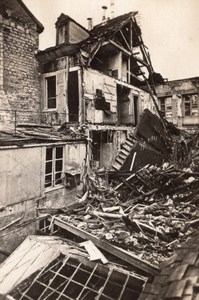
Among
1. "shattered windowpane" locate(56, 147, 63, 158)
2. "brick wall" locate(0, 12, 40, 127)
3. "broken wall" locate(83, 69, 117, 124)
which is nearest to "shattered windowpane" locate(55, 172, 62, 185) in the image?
"shattered windowpane" locate(56, 147, 63, 158)

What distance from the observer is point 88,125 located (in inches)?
514

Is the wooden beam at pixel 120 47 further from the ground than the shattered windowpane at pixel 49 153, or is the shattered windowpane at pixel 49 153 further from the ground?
the wooden beam at pixel 120 47

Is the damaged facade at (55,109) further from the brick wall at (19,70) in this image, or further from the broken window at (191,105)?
the broken window at (191,105)

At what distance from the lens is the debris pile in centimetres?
810

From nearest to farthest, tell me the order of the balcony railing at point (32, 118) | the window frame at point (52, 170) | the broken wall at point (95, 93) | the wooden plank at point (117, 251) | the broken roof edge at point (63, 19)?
the wooden plank at point (117, 251) → the window frame at point (52, 170) → the balcony railing at point (32, 118) → the broken wall at point (95, 93) → the broken roof edge at point (63, 19)

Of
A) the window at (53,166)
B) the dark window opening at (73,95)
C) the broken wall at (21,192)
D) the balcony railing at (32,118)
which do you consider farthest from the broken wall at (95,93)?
the broken wall at (21,192)

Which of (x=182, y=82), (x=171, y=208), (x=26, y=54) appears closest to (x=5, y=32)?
(x=26, y=54)

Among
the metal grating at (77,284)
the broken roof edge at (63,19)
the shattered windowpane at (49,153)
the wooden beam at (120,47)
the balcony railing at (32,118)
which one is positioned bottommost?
the metal grating at (77,284)

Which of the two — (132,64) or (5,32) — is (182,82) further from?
(5,32)

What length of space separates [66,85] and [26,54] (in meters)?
3.04

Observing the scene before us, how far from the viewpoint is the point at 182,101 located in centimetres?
2241

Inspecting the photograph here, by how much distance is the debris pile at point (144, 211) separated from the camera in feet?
26.6

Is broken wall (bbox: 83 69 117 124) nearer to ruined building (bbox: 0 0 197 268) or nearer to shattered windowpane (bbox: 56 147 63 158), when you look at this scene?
ruined building (bbox: 0 0 197 268)

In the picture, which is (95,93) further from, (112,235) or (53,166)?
(112,235)
